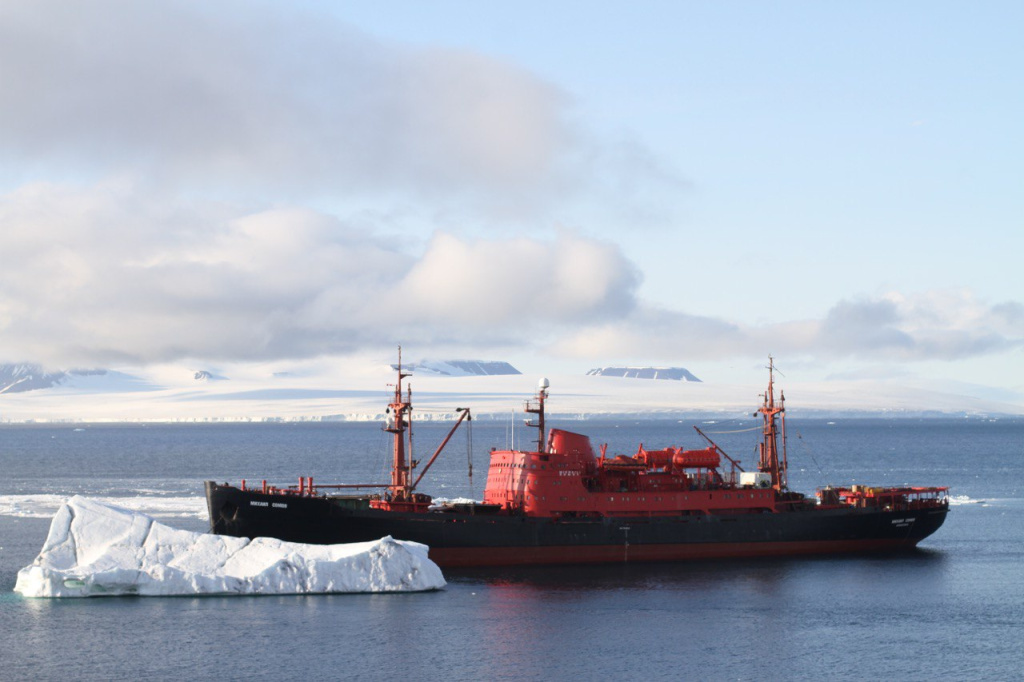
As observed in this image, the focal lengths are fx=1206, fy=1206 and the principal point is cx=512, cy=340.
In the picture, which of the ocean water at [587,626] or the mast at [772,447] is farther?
the mast at [772,447]

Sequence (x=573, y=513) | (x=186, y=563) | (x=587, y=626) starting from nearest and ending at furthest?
(x=587, y=626) → (x=186, y=563) → (x=573, y=513)

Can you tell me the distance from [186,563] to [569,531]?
65.1ft

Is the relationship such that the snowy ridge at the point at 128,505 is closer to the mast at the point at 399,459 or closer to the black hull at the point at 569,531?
the black hull at the point at 569,531

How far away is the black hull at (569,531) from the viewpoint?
5912 cm

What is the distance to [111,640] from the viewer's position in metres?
43.5

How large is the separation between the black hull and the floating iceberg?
551 centimetres

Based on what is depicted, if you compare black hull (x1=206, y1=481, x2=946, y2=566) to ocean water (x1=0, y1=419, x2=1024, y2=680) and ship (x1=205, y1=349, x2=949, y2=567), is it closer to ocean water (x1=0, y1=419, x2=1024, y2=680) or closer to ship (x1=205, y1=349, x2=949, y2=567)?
ship (x1=205, y1=349, x2=949, y2=567)

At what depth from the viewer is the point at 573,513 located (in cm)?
6247

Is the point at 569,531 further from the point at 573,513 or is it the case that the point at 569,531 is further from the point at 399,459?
the point at 399,459

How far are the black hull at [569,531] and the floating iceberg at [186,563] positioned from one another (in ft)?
18.1

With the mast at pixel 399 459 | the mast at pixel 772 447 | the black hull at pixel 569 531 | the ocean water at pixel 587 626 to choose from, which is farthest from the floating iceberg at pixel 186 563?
the mast at pixel 772 447

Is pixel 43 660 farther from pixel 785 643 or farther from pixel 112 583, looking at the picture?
pixel 785 643

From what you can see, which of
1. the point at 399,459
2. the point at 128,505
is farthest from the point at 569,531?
the point at 128,505

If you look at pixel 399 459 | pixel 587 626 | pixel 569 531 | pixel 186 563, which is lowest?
pixel 587 626
